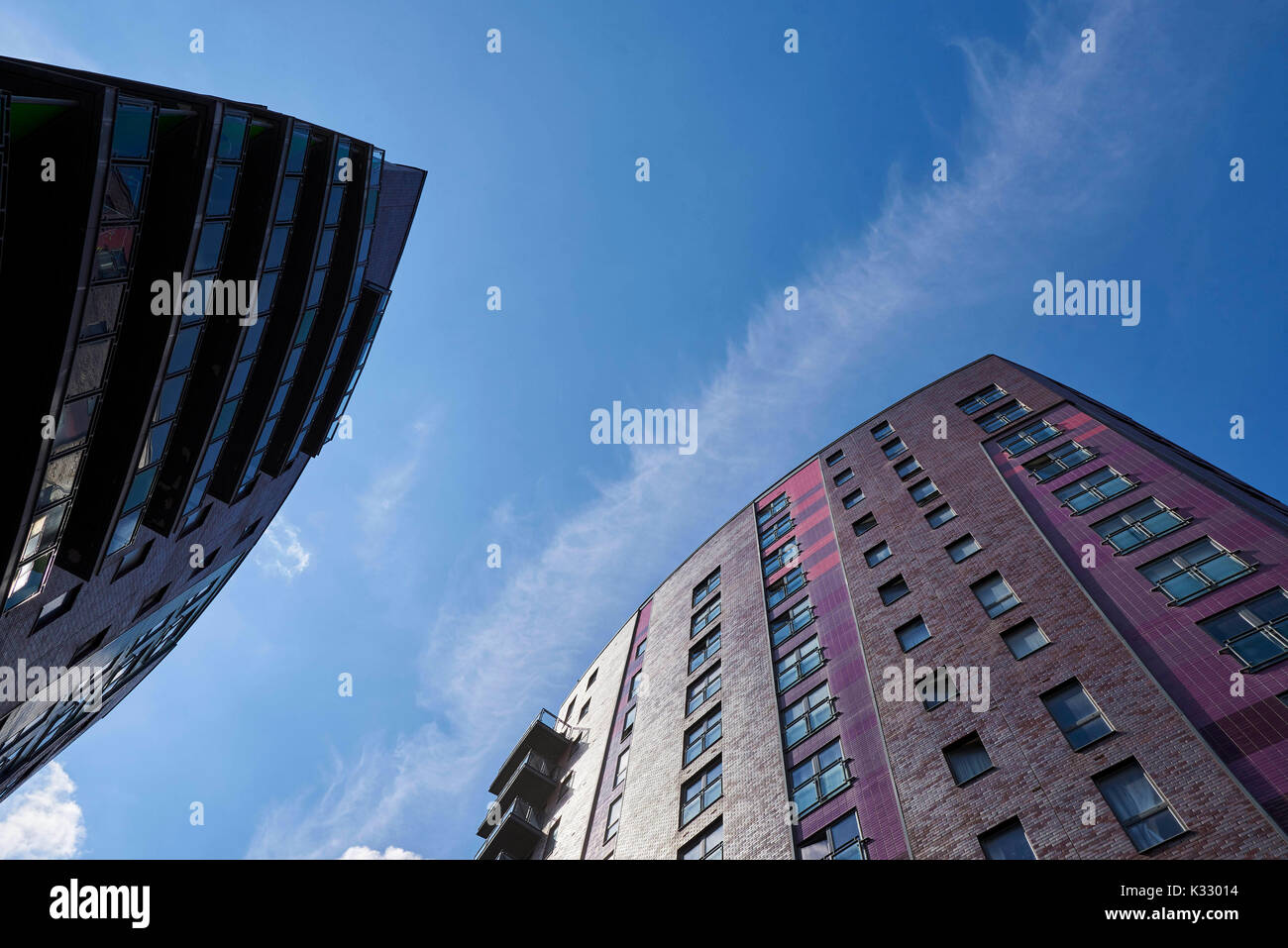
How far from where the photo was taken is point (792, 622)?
34.8 meters

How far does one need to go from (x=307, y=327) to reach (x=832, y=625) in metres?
24.6

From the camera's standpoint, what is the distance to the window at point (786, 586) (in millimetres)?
37406

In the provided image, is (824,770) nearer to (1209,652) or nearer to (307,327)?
(1209,652)

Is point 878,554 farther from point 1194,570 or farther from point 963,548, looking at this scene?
point 1194,570

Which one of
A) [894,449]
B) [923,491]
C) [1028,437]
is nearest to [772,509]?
[894,449]

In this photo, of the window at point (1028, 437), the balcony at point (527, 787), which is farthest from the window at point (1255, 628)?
the balcony at point (527, 787)

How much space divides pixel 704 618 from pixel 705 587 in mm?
3935

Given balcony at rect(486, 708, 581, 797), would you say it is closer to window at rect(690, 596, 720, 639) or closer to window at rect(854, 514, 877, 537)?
window at rect(690, 596, 720, 639)

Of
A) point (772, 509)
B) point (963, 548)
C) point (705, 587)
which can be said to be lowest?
point (963, 548)

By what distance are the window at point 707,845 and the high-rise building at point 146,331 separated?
21372mm

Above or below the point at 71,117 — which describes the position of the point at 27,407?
below
